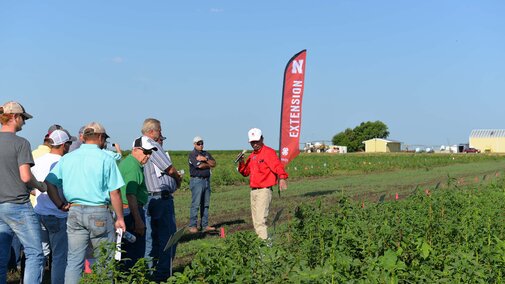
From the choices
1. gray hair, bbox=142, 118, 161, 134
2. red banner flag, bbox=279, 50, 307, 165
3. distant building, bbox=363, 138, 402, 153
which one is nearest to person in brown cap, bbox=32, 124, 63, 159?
gray hair, bbox=142, 118, 161, 134

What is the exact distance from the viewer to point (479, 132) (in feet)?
356

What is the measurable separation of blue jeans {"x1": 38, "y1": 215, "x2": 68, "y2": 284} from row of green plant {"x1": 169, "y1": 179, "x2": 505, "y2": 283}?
1571mm

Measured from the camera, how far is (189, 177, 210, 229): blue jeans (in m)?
12.7

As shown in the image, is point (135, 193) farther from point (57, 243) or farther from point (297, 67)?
point (297, 67)

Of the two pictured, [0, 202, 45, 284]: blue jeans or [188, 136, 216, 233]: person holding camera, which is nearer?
[0, 202, 45, 284]: blue jeans

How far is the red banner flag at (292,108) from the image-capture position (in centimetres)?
1750

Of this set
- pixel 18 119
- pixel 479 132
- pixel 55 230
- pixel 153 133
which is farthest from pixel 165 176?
pixel 479 132

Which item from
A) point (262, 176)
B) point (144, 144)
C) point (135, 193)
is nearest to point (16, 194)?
point (135, 193)

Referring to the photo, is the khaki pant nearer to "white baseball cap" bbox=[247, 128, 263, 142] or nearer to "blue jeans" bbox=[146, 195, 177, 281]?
"white baseball cap" bbox=[247, 128, 263, 142]

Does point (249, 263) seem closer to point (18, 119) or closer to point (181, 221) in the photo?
point (18, 119)

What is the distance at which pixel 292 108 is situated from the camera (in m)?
17.9

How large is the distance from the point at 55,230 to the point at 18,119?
125 centimetres

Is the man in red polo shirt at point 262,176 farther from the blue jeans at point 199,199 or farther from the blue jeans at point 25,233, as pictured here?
the blue jeans at point 25,233

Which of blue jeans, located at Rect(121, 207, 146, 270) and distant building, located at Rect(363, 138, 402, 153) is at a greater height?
distant building, located at Rect(363, 138, 402, 153)
